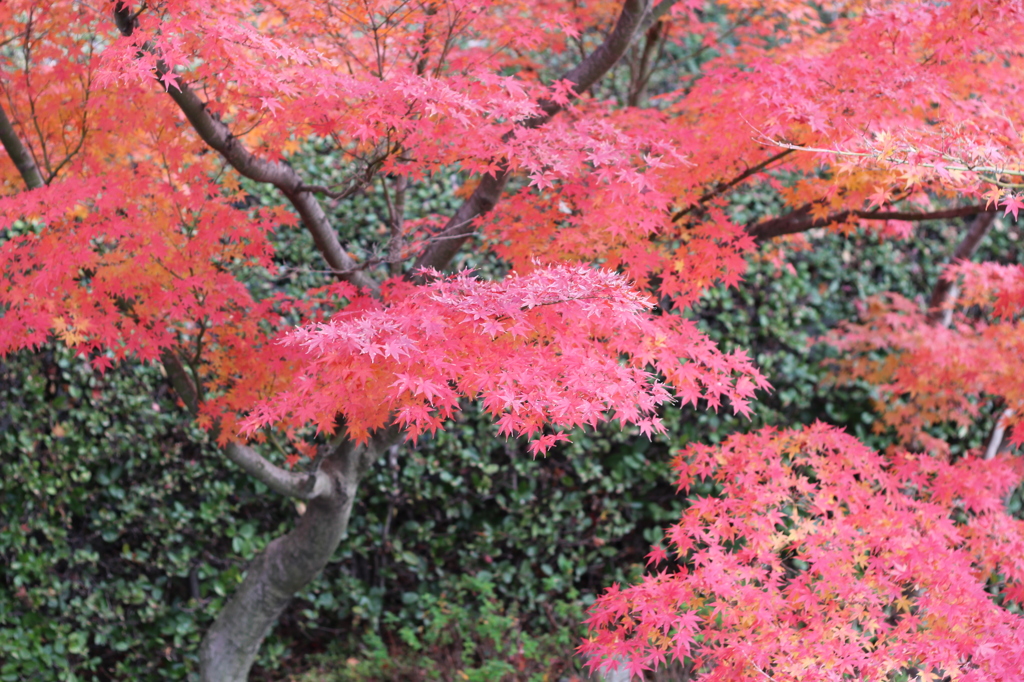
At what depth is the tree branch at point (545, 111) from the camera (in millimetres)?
3161

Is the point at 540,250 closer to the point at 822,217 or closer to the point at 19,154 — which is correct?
the point at 822,217

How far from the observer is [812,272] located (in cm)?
582

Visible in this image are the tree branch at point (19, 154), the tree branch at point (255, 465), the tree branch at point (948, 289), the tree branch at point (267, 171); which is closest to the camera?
the tree branch at point (267, 171)

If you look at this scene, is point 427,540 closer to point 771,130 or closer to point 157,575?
point 157,575

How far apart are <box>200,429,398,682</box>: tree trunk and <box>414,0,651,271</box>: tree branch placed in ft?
3.19

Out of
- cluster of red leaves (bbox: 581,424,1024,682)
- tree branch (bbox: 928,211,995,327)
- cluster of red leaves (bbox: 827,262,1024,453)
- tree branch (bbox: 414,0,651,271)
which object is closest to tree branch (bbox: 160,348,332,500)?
tree branch (bbox: 414,0,651,271)

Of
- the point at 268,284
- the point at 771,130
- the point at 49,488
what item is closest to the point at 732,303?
the point at 771,130

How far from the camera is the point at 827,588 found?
2.61 metres

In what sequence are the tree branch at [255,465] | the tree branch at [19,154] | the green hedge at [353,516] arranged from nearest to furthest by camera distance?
1. the tree branch at [19,154]
2. the tree branch at [255,465]
3. the green hedge at [353,516]

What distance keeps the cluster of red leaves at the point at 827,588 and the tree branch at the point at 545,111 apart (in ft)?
4.70

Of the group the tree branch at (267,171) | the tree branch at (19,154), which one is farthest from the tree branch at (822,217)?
the tree branch at (19,154)

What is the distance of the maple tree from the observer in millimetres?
2213

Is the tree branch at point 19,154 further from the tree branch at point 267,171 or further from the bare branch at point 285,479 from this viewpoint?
the bare branch at point 285,479

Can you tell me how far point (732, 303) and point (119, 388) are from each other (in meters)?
4.22
